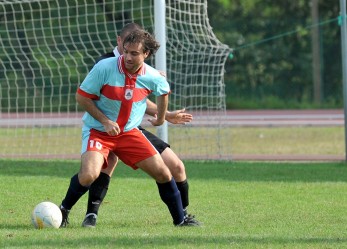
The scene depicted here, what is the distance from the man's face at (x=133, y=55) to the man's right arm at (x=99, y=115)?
0.45 metres

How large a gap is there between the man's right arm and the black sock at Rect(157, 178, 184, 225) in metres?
0.72

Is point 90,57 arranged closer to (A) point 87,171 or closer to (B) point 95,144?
(B) point 95,144

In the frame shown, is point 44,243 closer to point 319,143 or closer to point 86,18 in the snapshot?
point 86,18

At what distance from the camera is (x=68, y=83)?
21.4 m

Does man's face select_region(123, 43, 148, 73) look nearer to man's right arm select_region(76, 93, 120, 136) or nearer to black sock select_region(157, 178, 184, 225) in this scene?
man's right arm select_region(76, 93, 120, 136)

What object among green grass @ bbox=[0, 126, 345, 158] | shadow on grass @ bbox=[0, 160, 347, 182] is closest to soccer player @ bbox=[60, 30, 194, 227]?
shadow on grass @ bbox=[0, 160, 347, 182]

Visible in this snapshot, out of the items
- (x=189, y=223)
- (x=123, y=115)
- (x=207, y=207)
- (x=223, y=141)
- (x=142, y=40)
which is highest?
(x=142, y=40)

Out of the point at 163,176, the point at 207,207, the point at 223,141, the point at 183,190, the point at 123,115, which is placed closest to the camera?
the point at 123,115

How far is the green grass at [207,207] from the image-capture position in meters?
7.91

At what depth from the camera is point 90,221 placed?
8.94m

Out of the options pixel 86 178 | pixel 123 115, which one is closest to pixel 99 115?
pixel 123 115

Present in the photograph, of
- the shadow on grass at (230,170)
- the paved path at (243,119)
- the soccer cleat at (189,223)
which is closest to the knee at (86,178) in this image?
the soccer cleat at (189,223)

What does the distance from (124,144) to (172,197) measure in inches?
25.0

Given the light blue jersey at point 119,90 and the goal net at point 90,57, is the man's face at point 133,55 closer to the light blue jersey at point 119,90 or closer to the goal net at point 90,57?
the light blue jersey at point 119,90
